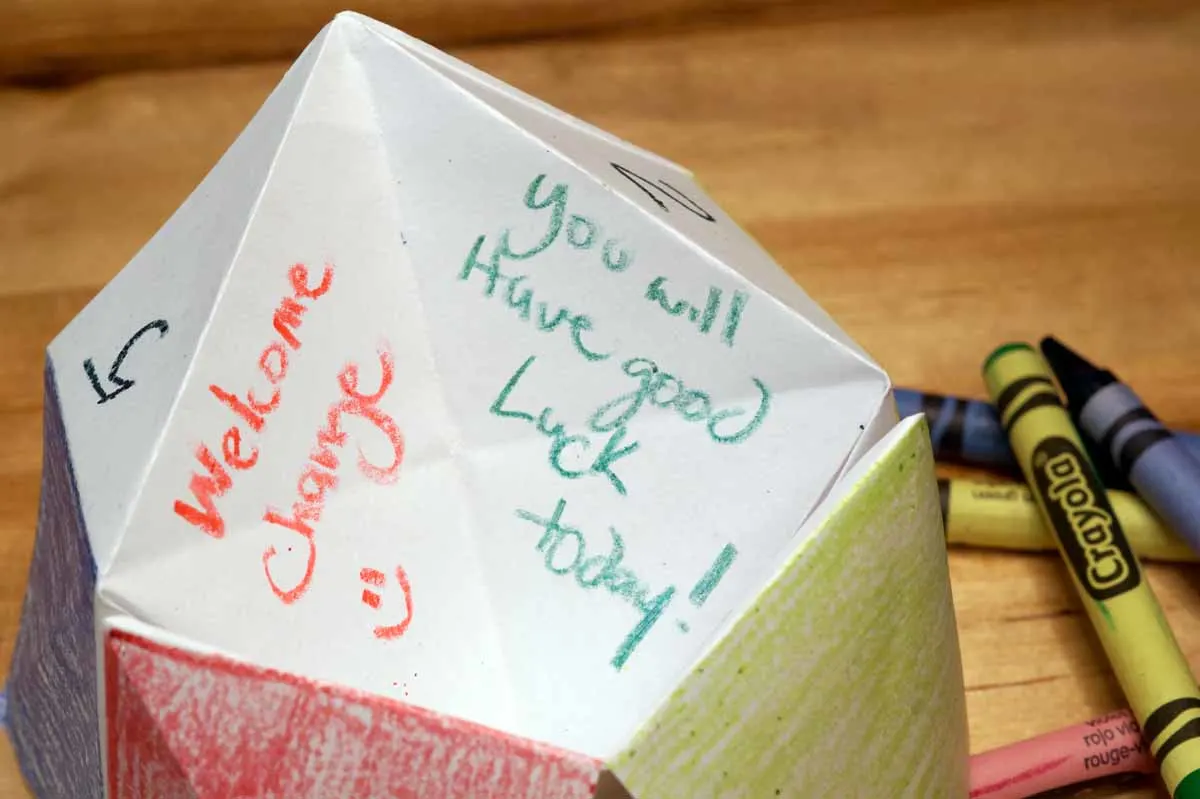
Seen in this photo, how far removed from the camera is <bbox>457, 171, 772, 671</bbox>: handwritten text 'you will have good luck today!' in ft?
0.98

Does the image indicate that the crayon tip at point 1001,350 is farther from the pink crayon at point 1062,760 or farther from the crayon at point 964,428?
the pink crayon at point 1062,760

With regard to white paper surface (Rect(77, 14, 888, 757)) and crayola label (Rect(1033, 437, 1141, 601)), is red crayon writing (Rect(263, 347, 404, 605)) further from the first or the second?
crayola label (Rect(1033, 437, 1141, 601))

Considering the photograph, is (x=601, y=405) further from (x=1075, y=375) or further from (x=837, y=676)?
(x=1075, y=375)

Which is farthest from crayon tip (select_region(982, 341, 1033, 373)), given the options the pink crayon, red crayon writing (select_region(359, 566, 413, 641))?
red crayon writing (select_region(359, 566, 413, 641))

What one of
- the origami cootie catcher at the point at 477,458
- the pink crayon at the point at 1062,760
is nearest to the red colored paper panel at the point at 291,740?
the origami cootie catcher at the point at 477,458

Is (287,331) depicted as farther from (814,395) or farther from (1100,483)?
(1100,483)

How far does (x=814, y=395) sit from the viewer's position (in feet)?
0.95

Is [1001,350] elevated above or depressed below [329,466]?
above

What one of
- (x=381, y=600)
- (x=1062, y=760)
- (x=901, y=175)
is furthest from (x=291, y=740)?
(x=901, y=175)

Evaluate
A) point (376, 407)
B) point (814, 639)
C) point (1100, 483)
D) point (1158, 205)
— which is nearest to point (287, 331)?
point (376, 407)

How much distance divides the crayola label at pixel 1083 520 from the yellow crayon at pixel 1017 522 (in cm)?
1

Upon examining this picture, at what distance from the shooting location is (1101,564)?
15.4 inches

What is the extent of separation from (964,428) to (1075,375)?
0.13ft

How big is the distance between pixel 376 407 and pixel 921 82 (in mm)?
338
